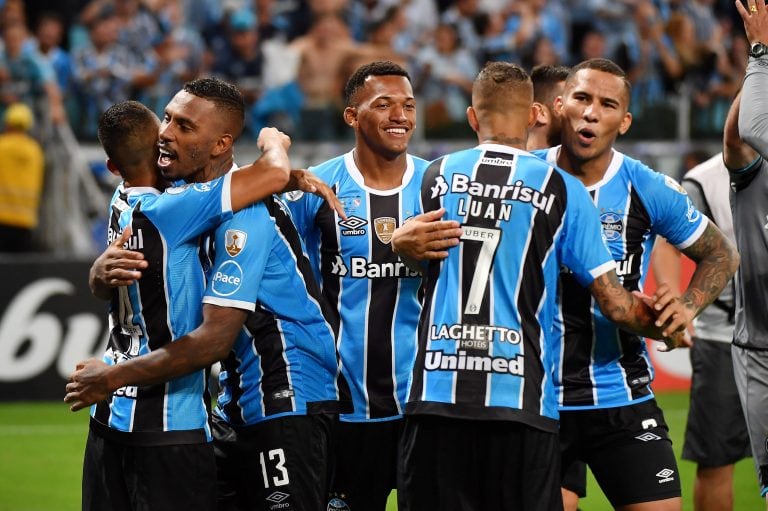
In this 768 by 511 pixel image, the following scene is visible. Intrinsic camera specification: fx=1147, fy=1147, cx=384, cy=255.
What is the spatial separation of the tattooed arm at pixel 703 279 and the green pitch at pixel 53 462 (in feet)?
10.2

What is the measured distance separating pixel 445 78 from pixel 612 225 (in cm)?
862

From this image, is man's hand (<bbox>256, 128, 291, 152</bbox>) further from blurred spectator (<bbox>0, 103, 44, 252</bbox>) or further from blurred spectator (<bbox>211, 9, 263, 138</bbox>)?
blurred spectator (<bbox>211, 9, 263, 138</bbox>)

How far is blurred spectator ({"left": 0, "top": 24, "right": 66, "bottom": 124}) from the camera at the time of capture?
11695 mm

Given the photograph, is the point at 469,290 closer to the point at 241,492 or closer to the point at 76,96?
the point at 241,492

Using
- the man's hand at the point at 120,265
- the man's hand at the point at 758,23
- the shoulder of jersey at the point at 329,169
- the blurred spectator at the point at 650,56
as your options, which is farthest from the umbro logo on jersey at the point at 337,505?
the blurred spectator at the point at 650,56

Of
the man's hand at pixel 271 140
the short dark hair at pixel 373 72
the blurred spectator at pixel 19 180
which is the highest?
the blurred spectator at pixel 19 180

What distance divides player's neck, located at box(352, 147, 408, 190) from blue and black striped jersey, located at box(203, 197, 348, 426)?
2.59 feet

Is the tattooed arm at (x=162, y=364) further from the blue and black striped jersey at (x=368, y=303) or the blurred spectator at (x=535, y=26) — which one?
the blurred spectator at (x=535, y=26)

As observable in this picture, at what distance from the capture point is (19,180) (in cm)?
1153

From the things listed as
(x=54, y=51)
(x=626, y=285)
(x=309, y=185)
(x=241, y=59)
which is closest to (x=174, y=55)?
(x=241, y=59)

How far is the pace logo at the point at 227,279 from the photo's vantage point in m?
4.12

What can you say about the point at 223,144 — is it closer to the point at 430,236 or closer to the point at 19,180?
the point at 430,236

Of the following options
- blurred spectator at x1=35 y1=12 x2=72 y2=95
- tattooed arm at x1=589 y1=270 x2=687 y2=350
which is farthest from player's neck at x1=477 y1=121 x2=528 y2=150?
blurred spectator at x1=35 y1=12 x2=72 y2=95

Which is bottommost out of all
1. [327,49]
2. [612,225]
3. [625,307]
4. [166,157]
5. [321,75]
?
[625,307]
